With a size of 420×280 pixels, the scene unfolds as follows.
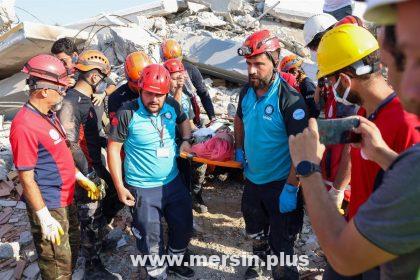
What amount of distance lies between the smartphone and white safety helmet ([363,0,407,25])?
0.77m

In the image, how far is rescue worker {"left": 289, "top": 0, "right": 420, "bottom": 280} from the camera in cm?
98

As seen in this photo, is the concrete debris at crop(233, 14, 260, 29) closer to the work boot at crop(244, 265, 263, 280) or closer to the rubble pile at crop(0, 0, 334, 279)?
the rubble pile at crop(0, 0, 334, 279)

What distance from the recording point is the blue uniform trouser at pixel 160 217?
142 inches

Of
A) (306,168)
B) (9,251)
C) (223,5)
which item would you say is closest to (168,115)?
(306,168)

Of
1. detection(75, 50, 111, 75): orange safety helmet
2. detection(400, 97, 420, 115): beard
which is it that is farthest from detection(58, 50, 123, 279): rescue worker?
detection(400, 97, 420, 115): beard

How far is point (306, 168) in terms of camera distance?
1.51m

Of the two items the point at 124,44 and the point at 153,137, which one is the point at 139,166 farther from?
the point at 124,44

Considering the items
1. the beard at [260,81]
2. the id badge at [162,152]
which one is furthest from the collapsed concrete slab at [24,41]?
the beard at [260,81]

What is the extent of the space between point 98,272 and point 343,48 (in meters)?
3.51

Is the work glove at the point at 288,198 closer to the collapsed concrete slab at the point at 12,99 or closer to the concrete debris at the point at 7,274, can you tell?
the concrete debris at the point at 7,274

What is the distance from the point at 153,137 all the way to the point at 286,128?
4.25ft

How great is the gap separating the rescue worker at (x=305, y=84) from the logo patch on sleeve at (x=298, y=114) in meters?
1.26

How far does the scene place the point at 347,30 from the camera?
→ 2.55 meters

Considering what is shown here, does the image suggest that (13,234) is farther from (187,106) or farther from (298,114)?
(298,114)
